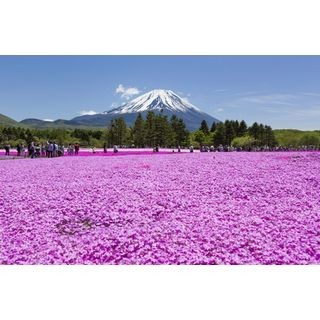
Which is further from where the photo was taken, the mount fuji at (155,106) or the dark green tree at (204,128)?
the dark green tree at (204,128)

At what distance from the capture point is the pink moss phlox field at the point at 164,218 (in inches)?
327

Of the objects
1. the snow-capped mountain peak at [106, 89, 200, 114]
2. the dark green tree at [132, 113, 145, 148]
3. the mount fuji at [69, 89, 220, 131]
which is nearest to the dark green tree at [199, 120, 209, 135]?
the dark green tree at [132, 113, 145, 148]

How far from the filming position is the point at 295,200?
11.4 m

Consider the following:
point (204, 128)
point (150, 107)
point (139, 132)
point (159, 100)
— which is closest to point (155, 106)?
point (150, 107)

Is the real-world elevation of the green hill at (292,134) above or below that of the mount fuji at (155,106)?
below

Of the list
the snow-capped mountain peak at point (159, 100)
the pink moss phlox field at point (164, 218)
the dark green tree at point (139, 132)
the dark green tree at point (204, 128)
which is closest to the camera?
the pink moss phlox field at point (164, 218)

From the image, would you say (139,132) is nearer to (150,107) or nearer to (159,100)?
(150,107)

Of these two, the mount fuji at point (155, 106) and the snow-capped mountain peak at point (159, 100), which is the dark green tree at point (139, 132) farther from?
the snow-capped mountain peak at point (159, 100)

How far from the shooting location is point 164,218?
10.0 meters

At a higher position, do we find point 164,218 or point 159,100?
point 159,100

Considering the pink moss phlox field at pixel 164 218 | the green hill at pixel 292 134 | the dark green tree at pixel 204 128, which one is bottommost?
the pink moss phlox field at pixel 164 218

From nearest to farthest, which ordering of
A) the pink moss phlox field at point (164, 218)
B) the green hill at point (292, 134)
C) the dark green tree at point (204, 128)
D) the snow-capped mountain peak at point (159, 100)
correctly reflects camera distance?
the pink moss phlox field at point (164, 218)
the snow-capped mountain peak at point (159, 100)
the green hill at point (292, 134)
the dark green tree at point (204, 128)

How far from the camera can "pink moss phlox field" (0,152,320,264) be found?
830cm

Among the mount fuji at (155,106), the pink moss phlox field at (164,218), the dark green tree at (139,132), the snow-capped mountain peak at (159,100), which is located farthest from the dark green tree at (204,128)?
the pink moss phlox field at (164,218)
